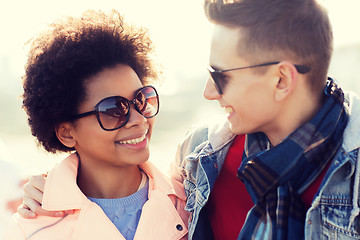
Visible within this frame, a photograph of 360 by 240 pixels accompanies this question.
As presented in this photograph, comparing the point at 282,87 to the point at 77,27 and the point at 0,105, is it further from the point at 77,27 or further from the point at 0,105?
the point at 0,105

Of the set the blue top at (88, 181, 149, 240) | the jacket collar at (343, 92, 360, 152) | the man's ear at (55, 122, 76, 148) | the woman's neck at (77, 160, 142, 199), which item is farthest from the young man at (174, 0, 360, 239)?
the man's ear at (55, 122, 76, 148)

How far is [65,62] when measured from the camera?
1977 mm

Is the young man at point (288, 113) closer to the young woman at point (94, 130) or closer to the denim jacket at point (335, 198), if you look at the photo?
the denim jacket at point (335, 198)

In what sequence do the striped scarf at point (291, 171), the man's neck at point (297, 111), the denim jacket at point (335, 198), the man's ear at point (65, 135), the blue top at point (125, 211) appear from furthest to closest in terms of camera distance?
the man's ear at point (65, 135), the blue top at point (125, 211), the man's neck at point (297, 111), the striped scarf at point (291, 171), the denim jacket at point (335, 198)

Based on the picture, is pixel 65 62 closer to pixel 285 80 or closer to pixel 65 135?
pixel 65 135

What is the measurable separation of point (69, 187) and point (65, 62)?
0.69 m

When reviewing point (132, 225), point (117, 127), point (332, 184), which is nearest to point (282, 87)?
point (332, 184)

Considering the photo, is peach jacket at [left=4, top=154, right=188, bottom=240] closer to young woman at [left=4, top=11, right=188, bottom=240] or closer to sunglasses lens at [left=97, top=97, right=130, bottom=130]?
young woman at [left=4, top=11, right=188, bottom=240]

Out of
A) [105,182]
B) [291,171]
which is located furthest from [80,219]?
[291,171]

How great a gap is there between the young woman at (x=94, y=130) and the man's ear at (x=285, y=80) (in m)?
0.78

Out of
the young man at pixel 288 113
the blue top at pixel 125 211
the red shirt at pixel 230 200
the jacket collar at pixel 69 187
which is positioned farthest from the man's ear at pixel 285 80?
the blue top at pixel 125 211

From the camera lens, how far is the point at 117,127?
2.01 metres

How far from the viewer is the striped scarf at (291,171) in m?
1.68

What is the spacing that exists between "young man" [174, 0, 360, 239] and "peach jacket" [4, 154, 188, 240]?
430mm
